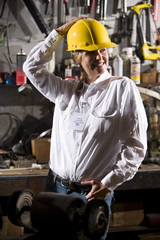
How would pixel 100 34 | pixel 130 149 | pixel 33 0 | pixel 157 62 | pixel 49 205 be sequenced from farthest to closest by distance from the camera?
pixel 157 62 < pixel 33 0 < pixel 100 34 < pixel 130 149 < pixel 49 205

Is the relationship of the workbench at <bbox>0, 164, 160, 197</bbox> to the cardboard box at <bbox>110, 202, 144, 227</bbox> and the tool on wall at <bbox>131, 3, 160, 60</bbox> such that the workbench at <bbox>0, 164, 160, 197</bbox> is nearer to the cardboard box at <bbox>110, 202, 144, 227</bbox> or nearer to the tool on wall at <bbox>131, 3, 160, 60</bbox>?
the cardboard box at <bbox>110, 202, 144, 227</bbox>

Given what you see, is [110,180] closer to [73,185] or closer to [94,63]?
[73,185]

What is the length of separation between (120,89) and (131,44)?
1992 millimetres

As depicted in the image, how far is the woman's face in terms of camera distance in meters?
1.75

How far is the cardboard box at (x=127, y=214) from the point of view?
289 centimetres

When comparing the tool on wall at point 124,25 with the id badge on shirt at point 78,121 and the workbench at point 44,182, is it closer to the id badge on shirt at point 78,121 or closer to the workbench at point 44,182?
the workbench at point 44,182

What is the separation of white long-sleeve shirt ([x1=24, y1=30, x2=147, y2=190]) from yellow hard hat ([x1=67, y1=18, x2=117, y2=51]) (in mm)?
183

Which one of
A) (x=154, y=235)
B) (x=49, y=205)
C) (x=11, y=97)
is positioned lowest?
(x=154, y=235)

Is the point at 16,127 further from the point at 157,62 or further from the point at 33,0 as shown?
the point at 157,62

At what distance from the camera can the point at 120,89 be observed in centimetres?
168

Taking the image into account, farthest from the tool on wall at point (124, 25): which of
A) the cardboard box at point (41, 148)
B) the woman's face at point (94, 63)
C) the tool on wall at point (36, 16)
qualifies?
the woman's face at point (94, 63)

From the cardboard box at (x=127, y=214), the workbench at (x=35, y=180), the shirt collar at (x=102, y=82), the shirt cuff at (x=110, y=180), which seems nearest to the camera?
the shirt cuff at (x=110, y=180)

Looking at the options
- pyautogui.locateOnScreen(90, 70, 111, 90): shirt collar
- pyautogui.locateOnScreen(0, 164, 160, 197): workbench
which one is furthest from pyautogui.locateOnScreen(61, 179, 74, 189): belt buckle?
pyautogui.locateOnScreen(0, 164, 160, 197): workbench

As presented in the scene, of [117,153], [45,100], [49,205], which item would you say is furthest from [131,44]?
[49,205]
